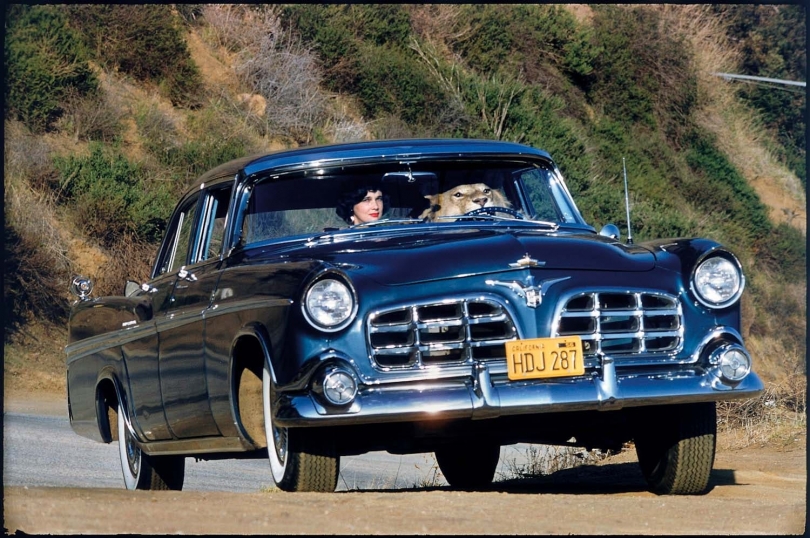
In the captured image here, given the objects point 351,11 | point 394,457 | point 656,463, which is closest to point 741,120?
point 351,11

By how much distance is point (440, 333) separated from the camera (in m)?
5.96

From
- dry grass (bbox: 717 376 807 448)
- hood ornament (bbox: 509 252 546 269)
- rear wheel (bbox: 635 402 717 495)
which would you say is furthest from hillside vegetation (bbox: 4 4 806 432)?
hood ornament (bbox: 509 252 546 269)

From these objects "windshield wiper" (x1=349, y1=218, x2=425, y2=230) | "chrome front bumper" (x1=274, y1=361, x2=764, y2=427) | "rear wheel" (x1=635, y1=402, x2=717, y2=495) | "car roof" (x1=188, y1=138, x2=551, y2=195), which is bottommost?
"rear wheel" (x1=635, y1=402, x2=717, y2=495)

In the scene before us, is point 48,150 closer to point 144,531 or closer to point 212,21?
point 212,21

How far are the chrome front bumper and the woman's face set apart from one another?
154cm

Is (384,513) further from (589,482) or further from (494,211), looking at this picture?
(589,482)

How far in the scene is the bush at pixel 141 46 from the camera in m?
26.0

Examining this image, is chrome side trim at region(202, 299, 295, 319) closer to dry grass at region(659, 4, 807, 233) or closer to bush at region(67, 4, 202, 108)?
bush at region(67, 4, 202, 108)

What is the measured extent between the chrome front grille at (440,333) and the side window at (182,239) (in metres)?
2.38

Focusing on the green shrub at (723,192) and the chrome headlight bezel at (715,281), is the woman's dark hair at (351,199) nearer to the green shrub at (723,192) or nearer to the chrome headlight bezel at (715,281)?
the chrome headlight bezel at (715,281)

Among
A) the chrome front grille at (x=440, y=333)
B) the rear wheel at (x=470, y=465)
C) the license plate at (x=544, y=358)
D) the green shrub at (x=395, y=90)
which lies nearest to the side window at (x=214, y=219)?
the chrome front grille at (x=440, y=333)

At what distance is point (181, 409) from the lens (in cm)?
699

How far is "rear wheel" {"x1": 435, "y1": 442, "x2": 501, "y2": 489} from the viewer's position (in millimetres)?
9367

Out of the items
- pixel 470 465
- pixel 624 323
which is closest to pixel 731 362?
pixel 624 323
